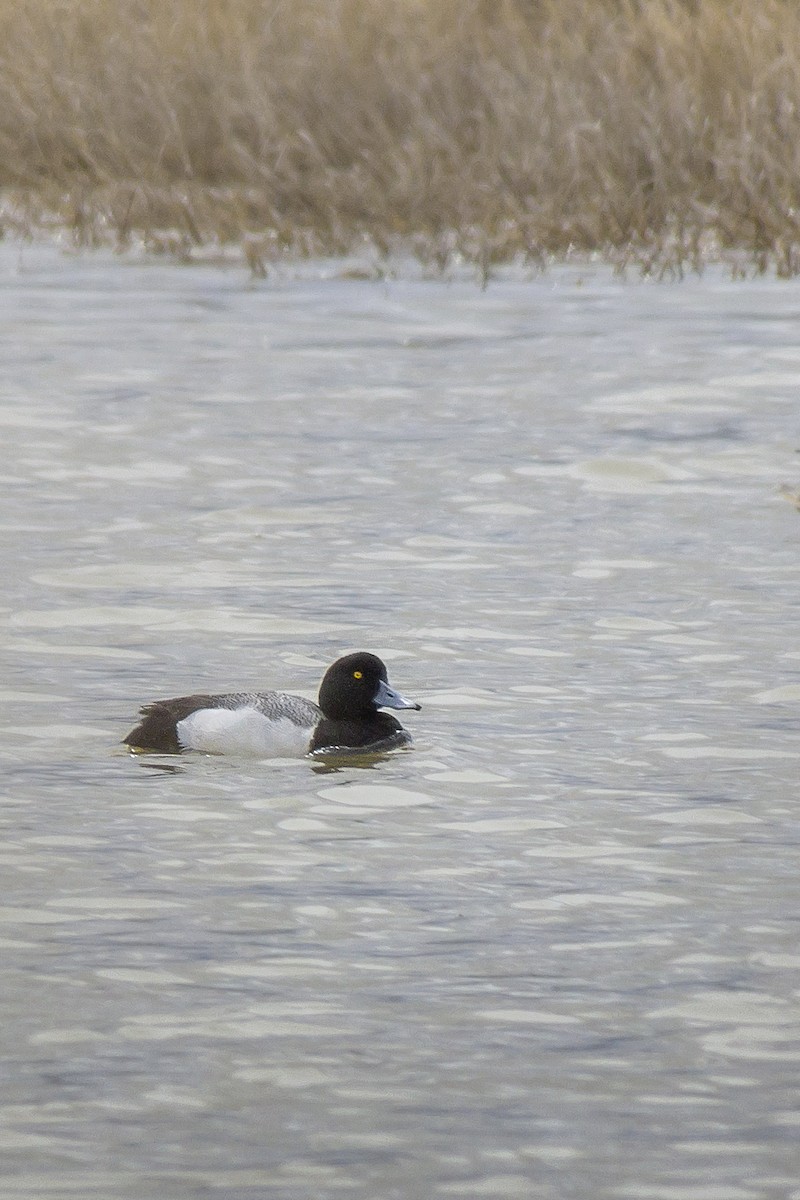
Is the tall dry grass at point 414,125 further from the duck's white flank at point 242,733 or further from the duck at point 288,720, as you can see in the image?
the duck's white flank at point 242,733

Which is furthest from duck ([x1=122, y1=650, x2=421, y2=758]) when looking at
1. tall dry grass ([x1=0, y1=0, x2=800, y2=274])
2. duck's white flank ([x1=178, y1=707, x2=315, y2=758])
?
tall dry grass ([x1=0, y1=0, x2=800, y2=274])

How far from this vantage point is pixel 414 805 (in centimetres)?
686

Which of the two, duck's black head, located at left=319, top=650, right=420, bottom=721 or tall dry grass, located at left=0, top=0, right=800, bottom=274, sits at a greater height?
tall dry grass, located at left=0, top=0, right=800, bottom=274

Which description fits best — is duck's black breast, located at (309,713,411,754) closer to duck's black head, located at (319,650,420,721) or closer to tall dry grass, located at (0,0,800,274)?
duck's black head, located at (319,650,420,721)

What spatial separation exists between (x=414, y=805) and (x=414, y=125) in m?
13.5

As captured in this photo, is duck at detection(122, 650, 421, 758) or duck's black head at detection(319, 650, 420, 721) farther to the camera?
duck's black head at detection(319, 650, 420, 721)

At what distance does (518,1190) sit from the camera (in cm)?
431

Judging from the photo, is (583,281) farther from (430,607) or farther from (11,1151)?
(11,1151)

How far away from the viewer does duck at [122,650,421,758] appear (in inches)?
287

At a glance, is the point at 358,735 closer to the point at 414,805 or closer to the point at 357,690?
the point at 357,690

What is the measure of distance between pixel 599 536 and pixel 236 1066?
6102mm

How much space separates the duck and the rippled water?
83mm

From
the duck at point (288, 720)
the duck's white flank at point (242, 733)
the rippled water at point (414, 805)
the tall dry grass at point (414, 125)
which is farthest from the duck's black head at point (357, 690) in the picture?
the tall dry grass at point (414, 125)

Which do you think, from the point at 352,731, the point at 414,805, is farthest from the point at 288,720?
the point at 414,805
